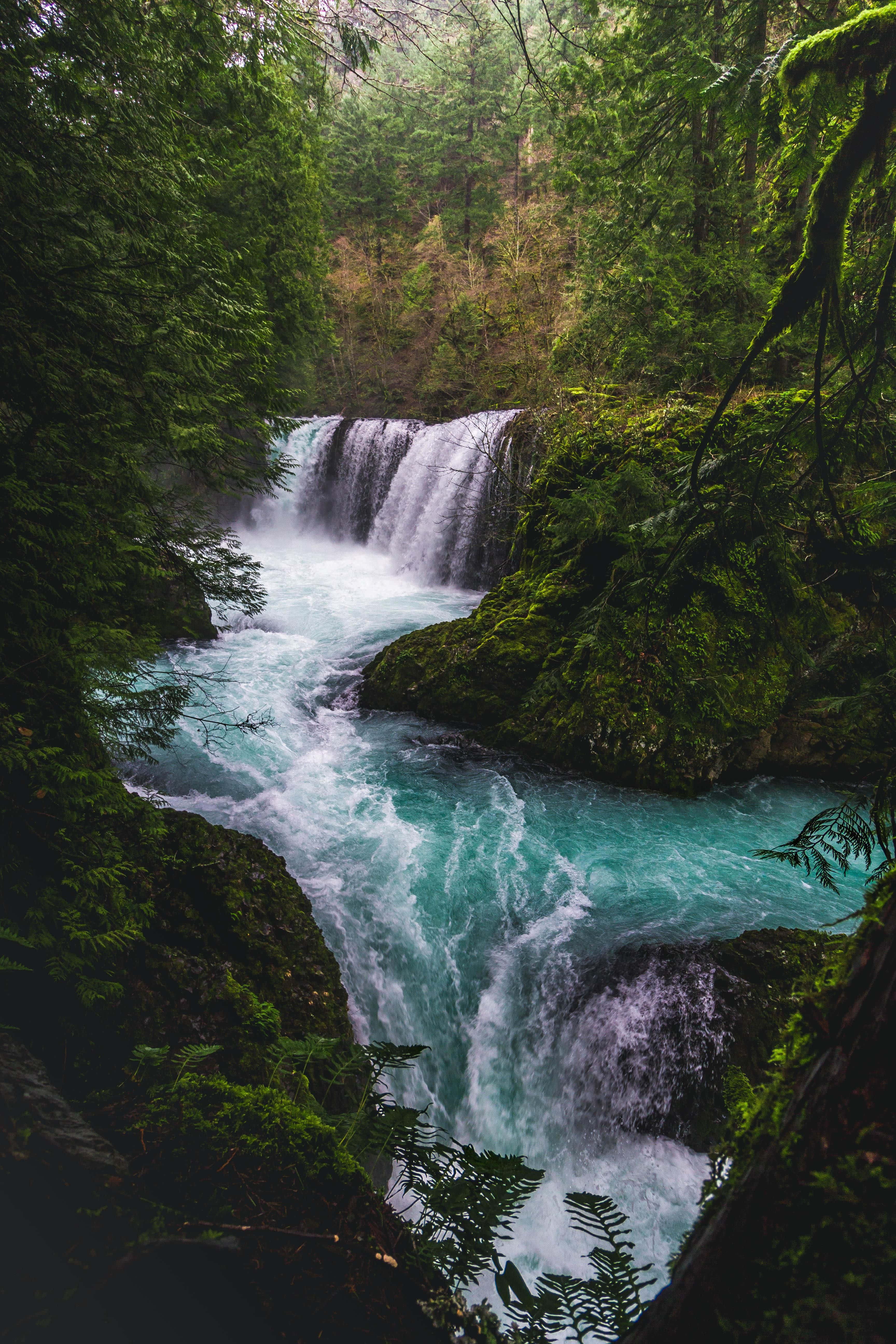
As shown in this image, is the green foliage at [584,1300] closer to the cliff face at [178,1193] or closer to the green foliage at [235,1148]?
the cliff face at [178,1193]

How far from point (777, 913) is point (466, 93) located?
1186 inches

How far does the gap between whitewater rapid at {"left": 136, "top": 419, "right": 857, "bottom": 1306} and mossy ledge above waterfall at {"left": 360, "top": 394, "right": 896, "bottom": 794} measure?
1.31 feet

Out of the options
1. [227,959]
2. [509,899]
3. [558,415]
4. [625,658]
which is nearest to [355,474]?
[558,415]

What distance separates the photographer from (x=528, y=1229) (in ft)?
11.0

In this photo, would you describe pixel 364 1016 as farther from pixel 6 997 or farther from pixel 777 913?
pixel 777 913

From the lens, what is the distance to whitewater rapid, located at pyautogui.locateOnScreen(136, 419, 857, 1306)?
3656mm

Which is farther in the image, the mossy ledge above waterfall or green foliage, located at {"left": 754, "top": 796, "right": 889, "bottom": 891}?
the mossy ledge above waterfall

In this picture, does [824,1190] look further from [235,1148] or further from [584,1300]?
[235,1148]

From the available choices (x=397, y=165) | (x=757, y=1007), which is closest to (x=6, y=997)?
(x=757, y=1007)

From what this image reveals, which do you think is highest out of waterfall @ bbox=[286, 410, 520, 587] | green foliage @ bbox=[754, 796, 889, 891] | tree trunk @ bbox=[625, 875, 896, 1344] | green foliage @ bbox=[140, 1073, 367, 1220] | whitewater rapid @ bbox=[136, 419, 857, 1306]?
waterfall @ bbox=[286, 410, 520, 587]

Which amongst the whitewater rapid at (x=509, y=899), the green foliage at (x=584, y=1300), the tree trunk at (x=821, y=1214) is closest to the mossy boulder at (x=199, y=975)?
the whitewater rapid at (x=509, y=899)

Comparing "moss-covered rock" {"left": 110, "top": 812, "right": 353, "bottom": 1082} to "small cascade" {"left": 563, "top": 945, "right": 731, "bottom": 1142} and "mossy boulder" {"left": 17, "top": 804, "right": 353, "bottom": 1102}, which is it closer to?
"mossy boulder" {"left": 17, "top": 804, "right": 353, "bottom": 1102}

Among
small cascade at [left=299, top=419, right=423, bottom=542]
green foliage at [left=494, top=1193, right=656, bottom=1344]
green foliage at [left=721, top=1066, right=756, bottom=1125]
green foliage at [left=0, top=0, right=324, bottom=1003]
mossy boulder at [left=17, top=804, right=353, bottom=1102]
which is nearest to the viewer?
green foliage at [left=494, top=1193, right=656, bottom=1344]

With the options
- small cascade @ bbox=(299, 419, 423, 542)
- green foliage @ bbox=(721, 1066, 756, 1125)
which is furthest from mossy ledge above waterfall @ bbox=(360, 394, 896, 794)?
small cascade @ bbox=(299, 419, 423, 542)
